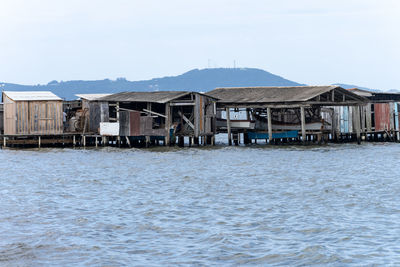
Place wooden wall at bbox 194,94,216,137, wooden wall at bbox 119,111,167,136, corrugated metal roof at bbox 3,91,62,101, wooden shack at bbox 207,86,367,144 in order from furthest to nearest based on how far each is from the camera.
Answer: wooden shack at bbox 207,86,367,144, corrugated metal roof at bbox 3,91,62,101, wooden wall at bbox 194,94,216,137, wooden wall at bbox 119,111,167,136

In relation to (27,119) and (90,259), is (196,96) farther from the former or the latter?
(90,259)

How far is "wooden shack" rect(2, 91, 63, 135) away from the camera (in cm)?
5109

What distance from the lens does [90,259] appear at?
45.6 feet

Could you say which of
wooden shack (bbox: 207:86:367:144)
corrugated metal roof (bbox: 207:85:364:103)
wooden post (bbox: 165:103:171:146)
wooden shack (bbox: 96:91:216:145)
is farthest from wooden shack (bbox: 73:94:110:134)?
corrugated metal roof (bbox: 207:85:364:103)

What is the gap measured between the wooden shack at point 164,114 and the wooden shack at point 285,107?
3.14 metres

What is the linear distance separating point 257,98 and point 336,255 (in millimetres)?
40527

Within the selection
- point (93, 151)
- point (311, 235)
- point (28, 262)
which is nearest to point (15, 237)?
point (28, 262)

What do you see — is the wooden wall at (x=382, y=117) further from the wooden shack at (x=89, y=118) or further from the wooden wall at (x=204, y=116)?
the wooden shack at (x=89, y=118)

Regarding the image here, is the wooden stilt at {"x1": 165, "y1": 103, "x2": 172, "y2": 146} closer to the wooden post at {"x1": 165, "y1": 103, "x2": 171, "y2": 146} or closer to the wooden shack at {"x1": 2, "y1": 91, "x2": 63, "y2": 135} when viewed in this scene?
the wooden post at {"x1": 165, "y1": 103, "x2": 171, "y2": 146}

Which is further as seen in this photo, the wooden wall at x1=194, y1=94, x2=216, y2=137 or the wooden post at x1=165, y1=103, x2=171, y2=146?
the wooden wall at x1=194, y1=94, x2=216, y2=137

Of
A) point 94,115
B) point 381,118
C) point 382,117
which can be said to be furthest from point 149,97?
point 382,117

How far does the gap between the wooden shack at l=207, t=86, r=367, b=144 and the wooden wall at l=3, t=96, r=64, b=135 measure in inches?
535

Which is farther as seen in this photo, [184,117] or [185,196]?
[184,117]

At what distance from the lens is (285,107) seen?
5191cm
